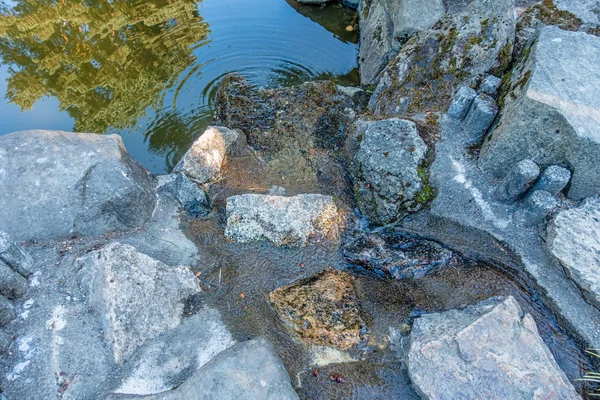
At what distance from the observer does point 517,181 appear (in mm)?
4277

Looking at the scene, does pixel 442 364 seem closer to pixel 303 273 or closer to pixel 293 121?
pixel 303 273

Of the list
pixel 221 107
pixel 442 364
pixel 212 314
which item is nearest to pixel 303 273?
pixel 212 314

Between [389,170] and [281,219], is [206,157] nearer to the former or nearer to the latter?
[281,219]

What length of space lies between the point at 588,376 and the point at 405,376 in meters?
1.68

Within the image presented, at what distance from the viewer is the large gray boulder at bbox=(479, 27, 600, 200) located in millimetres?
4098

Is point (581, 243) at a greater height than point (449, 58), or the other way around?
point (449, 58)

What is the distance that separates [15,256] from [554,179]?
19.4 ft

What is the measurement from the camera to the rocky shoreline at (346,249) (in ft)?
11.5

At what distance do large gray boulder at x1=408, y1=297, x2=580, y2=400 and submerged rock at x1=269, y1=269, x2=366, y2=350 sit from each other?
2.14 ft

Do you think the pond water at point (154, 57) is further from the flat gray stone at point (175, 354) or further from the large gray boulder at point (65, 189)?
the flat gray stone at point (175, 354)

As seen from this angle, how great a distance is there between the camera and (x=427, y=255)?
445 centimetres

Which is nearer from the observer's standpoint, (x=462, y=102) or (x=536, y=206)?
(x=536, y=206)

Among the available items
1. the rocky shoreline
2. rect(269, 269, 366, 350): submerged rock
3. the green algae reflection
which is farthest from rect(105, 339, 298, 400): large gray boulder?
the green algae reflection

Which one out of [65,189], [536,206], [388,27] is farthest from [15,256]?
[388,27]
